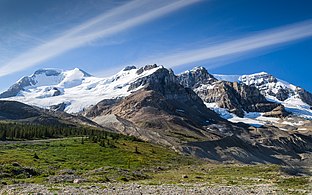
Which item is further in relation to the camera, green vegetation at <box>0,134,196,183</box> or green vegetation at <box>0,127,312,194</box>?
green vegetation at <box>0,134,196,183</box>

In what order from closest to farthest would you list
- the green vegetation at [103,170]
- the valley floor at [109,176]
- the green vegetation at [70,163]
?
the valley floor at [109,176] → the green vegetation at [103,170] → the green vegetation at [70,163]

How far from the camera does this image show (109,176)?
5656 cm

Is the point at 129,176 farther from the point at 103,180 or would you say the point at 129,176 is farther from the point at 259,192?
the point at 259,192

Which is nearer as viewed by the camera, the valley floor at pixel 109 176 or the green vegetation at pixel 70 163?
the valley floor at pixel 109 176

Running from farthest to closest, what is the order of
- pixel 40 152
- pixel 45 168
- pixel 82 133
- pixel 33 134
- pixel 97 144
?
pixel 82 133, pixel 33 134, pixel 97 144, pixel 40 152, pixel 45 168

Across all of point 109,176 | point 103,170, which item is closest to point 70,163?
point 103,170

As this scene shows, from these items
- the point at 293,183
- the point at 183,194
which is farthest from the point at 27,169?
the point at 293,183

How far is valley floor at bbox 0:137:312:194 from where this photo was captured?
41250 mm

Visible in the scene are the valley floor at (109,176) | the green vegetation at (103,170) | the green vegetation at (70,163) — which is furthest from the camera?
the green vegetation at (70,163)

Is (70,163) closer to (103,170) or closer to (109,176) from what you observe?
(103,170)

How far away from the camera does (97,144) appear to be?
111 metres

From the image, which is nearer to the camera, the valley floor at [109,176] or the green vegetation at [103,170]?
the valley floor at [109,176]

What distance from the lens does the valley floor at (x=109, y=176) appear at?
41.2 metres

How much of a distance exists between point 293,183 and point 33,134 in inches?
3980
